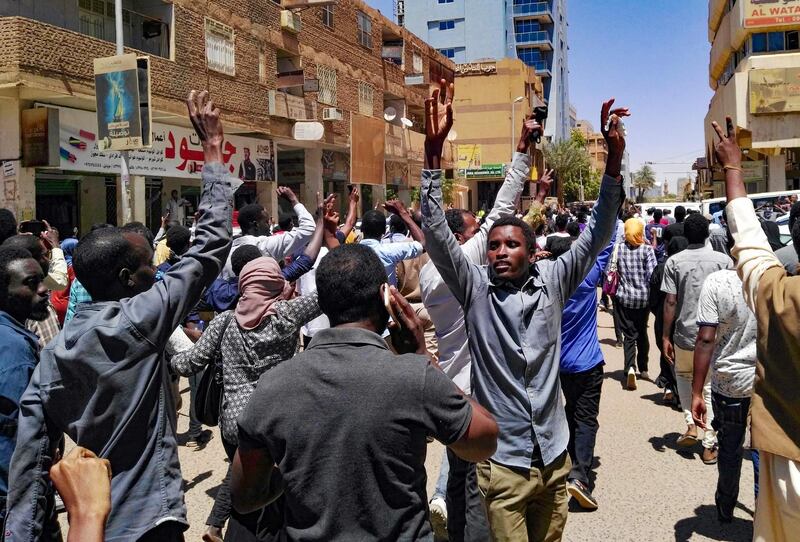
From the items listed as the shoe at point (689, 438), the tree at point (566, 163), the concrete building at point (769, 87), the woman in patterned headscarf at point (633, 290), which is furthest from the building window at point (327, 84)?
the tree at point (566, 163)

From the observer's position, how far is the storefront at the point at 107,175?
1673cm

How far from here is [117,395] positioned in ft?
8.01

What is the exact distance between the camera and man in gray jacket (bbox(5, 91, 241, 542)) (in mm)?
2420

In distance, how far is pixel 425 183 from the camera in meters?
3.13

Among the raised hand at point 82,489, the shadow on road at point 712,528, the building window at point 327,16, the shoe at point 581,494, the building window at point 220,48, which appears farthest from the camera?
the building window at point 327,16

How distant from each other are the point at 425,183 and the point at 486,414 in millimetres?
1311

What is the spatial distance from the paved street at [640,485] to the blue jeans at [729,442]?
222 millimetres

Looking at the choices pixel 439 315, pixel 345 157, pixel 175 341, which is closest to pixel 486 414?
pixel 175 341

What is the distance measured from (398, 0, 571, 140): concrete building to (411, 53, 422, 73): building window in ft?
89.6

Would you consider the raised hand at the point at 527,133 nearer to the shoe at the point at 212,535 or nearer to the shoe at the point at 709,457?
the shoe at the point at 212,535

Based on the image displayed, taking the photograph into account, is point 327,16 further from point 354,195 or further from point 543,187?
point 543,187

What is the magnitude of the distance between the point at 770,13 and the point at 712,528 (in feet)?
122

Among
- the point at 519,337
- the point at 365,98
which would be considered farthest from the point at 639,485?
the point at 365,98

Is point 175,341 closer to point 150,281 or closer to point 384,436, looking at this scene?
point 150,281
